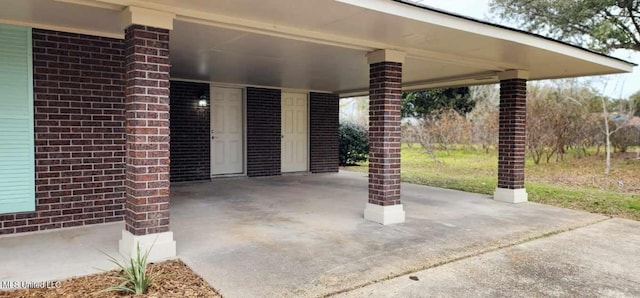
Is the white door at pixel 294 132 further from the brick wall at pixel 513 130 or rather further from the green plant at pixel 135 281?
the green plant at pixel 135 281

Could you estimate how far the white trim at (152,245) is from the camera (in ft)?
11.7

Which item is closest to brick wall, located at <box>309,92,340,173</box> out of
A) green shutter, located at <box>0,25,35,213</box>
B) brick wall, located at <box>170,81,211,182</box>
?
brick wall, located at <box>170,81,211,182</box>

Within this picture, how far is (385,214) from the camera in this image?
16.8 ft

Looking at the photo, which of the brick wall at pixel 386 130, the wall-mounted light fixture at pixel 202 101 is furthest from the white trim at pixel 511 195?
the wall-mounted light fixture at pixel 202 101

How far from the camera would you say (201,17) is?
12.4 ft

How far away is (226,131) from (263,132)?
903 millimetres

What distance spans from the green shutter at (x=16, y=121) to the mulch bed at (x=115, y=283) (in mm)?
1714

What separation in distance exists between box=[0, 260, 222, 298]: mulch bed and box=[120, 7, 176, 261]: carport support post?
0.40m

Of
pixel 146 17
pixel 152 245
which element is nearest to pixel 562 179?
pixel 152 245

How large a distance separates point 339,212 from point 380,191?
90cm

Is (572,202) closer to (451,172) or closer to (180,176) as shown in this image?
(451,172)

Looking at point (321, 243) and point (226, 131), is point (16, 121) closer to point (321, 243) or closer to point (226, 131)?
point (321, 243)

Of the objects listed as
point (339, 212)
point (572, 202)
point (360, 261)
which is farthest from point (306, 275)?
point (572, 202)

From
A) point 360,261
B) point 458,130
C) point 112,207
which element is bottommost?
point 360,261
